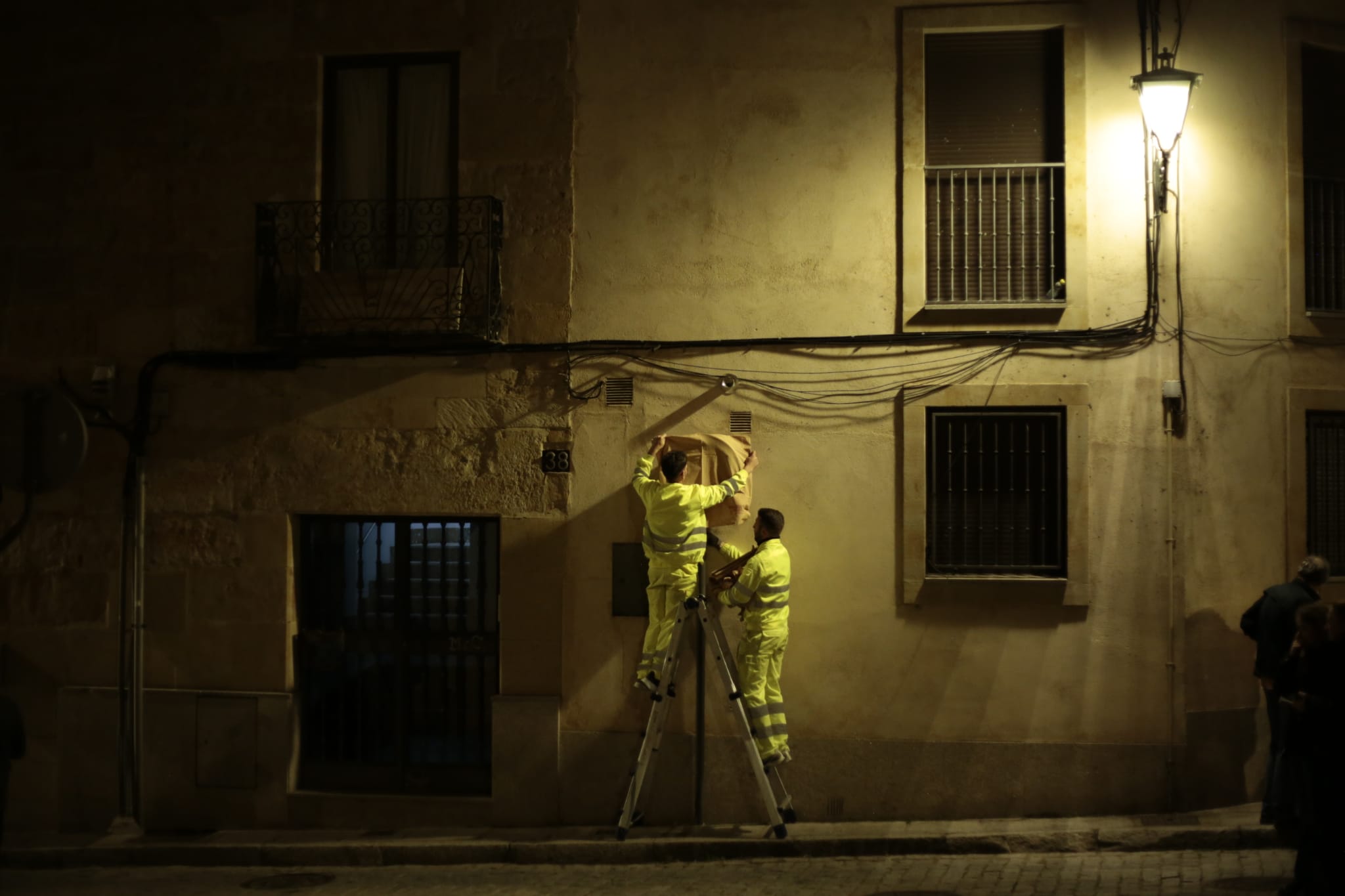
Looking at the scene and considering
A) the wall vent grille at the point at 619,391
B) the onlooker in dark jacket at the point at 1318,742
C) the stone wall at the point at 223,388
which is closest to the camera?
the onlooker in dark jacket at the point at 1318,742

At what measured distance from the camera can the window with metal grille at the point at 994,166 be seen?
9367 mm

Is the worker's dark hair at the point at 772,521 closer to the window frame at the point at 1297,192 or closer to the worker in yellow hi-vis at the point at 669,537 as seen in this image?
the worker in yellow hi-vis at the point at 669,537

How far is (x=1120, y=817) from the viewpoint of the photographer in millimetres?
8922

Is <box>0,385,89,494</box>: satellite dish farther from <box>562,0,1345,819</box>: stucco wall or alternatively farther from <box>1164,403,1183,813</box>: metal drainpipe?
<box>1164,403,1183,813</box>: metal drainpipe

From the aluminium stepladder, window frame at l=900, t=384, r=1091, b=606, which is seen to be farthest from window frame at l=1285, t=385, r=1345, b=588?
the aluminium stepladder

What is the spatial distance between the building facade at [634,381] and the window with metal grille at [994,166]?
0.03m

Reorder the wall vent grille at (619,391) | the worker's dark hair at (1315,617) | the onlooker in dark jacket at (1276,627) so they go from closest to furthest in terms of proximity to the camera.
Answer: the worker's dark hair at (1315,617) < the onlooker in dark jacket at (1276,627) < the wall vent grille at (619,391)

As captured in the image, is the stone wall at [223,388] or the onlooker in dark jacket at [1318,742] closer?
the onlooker in dark jacket at [1318,742]

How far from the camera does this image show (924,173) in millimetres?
9359

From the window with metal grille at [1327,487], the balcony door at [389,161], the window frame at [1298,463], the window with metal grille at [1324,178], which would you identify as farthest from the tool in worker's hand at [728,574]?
the window with metal grille at [1324,178]

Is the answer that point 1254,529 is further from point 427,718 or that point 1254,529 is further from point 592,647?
point 427,718

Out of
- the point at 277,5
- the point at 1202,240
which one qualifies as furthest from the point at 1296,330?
the point at 277,5

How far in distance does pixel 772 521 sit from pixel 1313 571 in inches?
140

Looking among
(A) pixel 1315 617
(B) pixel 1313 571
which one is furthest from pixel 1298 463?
(A) pixel 1315 617
